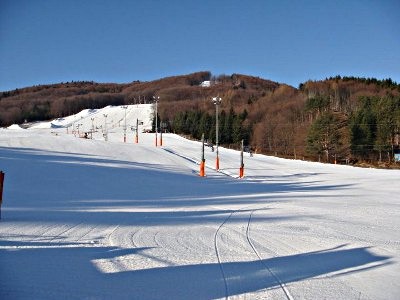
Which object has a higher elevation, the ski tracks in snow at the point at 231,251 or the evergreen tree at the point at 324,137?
the evergreen tree at the point at 324,137

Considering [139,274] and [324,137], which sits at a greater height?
[324,137]

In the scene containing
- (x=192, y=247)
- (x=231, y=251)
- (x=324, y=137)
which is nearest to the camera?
(x=231, y=251)

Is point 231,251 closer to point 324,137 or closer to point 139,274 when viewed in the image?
point 139,274

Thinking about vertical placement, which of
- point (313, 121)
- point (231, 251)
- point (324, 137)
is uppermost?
point (313, 121)

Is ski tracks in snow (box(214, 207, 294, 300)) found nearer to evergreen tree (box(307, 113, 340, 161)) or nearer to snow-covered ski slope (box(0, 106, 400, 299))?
snow-covered ski slope (box(0, 106, 400, 299))

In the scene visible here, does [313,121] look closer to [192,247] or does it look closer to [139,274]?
[192,247]

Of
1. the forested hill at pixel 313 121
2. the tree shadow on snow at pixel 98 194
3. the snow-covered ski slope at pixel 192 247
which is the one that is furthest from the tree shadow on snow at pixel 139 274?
the forested hill at pixel 313 121

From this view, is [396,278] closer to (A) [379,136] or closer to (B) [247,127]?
(A) [379,136]

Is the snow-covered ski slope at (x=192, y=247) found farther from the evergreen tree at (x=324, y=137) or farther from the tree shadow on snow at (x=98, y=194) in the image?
the evergreen tree at (x=324, y=137)

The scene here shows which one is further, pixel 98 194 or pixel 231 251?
pixel 98 194

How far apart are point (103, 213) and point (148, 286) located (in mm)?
6160

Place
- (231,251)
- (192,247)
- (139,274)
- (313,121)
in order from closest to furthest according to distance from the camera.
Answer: (139,274) → (231,251) → (192,247) → (313,121)

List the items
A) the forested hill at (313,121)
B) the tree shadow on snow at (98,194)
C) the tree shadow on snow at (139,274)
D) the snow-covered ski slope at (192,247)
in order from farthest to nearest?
1. the forested hill at (313,121)
2. the tree shadow on snow at (98,194)
3. the snow-covered ski slope at (192,247)
4. the tree shadow on snow at (139,274)

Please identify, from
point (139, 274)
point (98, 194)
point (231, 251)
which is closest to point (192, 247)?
point (231, 251)
